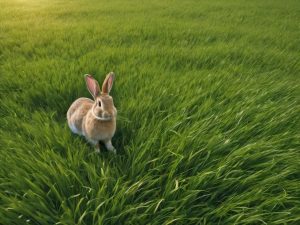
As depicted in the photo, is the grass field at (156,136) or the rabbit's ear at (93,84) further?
the rabbit's ear at (93,84)

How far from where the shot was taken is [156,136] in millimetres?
1604

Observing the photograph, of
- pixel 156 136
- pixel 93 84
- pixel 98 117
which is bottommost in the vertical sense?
pixel 156 136

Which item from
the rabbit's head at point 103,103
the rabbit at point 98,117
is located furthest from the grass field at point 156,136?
the rabbit's head at point 103,103

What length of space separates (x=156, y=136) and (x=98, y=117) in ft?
1.09

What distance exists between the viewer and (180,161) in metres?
1.45

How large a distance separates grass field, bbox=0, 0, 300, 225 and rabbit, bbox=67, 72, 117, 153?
0.23 ft

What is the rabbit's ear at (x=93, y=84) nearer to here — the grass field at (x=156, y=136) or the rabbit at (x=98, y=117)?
the rabbit at (x=98, y=117)

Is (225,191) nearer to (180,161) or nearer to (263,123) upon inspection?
(180,161)

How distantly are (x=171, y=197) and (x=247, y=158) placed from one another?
1.53ft

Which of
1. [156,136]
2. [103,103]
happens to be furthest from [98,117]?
[156,136]

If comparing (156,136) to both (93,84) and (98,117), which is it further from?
(93,84)

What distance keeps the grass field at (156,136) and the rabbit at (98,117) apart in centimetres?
7

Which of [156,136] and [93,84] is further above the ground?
[93,84]

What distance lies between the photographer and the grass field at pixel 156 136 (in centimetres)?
125
